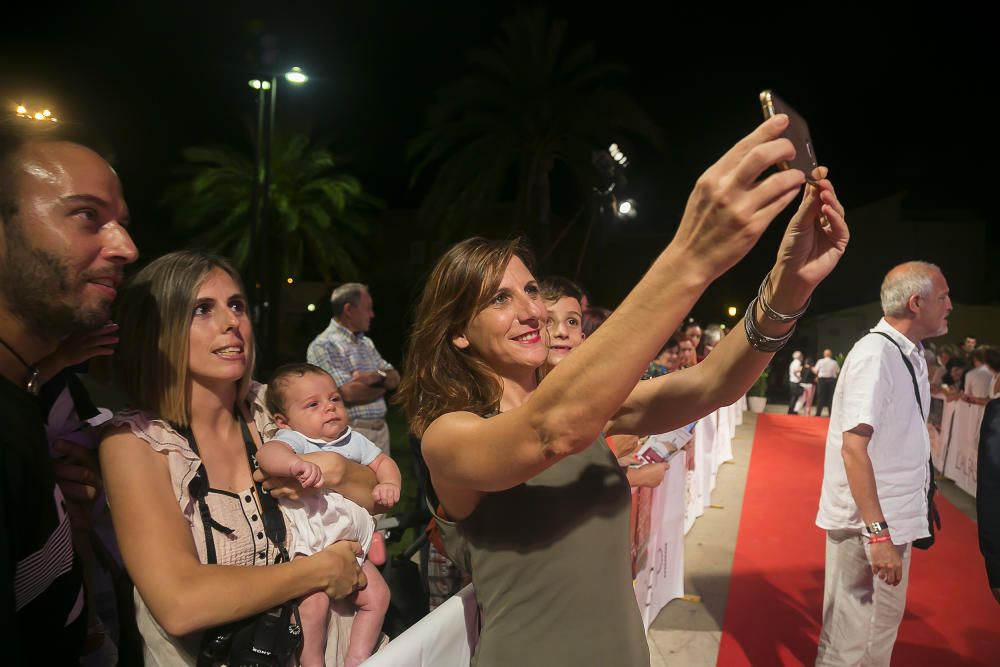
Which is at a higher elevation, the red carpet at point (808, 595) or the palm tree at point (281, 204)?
the palm tree at point (281, 204)

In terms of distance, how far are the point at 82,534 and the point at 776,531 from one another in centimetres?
719

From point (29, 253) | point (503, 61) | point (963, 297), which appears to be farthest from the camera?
point (963, 297)

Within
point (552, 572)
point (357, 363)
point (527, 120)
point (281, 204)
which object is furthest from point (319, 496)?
point (281, 204)

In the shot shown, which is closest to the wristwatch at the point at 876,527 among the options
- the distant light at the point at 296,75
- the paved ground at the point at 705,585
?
the paved ground at the point at 705,585

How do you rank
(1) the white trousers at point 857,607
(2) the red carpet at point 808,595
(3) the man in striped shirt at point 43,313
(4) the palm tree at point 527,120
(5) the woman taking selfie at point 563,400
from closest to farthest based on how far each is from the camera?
(5) the woman taking selfie at point 563,400, (3) the man in striped shirt at point 43,313, (1) the white trousers at point 857,607, (2) the red carpet at point 808,595, (4) the palm tree at point 527,120

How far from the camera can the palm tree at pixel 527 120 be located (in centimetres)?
1698

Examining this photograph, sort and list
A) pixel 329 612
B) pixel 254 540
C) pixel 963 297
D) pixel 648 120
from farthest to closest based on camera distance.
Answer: pixel 963 297 → pixel 648 120 → pixel 329 612 → pixel 254 540

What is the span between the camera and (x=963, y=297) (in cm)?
2869

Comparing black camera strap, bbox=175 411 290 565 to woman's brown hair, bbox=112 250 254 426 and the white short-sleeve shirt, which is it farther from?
the white short-sleeve shirt

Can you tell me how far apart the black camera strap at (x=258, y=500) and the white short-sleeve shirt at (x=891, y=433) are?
2847 mm

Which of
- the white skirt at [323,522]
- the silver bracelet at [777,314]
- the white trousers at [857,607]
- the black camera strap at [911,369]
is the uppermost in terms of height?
the silver bracelet at [777,314]

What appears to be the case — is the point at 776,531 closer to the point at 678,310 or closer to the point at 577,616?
the point at 577,616

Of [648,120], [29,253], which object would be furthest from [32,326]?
[648,120]

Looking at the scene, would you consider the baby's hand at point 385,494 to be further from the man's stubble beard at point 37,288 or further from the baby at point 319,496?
the man's stubble beard at point 37,288
